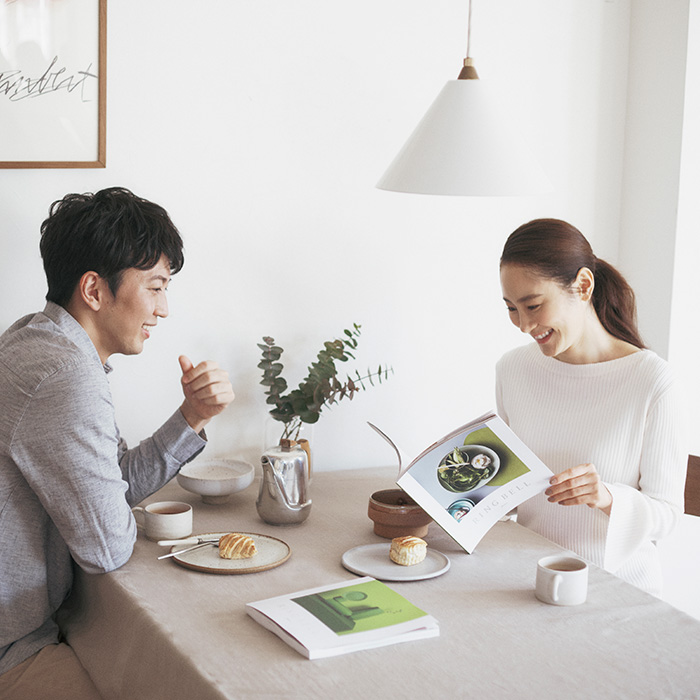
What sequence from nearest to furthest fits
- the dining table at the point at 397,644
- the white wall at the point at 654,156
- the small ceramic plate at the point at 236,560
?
the dining table at the point at 397,644, the small ceramic plate at the point at 236,560, the white wall at the point at 654,156

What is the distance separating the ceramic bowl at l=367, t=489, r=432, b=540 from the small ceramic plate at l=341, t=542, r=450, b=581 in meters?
0.04

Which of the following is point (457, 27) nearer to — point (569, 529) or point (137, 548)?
point (569, 529)

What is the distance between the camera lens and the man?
4.32 feet

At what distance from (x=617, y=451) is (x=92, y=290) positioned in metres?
1.03

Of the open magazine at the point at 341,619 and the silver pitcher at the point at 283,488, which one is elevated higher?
the silver pitcher at the point at 283,488

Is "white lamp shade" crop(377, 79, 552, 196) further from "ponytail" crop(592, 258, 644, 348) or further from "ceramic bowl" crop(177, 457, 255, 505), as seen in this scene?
"ceramic bowl" crop(177, 457, 255, 505)

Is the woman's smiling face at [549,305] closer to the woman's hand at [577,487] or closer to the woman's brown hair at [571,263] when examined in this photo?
the woman's brown hair at [571,263]

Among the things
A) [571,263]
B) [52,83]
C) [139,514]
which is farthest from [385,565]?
[52,83]

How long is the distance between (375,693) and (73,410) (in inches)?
24.6

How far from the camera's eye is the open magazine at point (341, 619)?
1.11m

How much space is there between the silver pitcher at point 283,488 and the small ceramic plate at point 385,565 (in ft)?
0.55

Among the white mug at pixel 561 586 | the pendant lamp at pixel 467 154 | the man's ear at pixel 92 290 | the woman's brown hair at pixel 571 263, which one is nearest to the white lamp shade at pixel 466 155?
the pendant lamp at pixel 467 154

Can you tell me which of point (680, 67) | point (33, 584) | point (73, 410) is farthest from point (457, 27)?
point (33, 584)

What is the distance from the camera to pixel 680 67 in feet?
7.28
